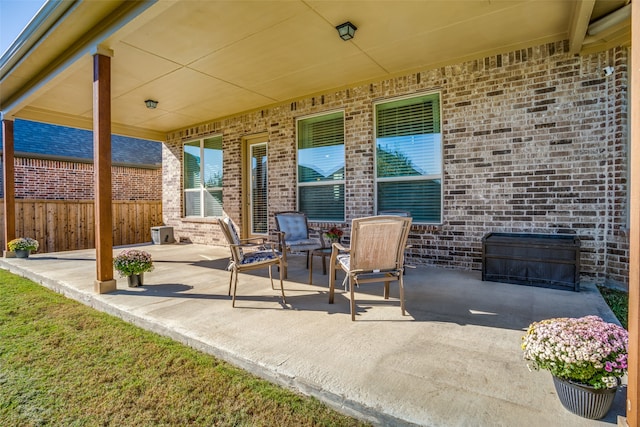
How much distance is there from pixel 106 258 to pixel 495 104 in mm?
5274

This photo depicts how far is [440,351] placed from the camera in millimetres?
2180

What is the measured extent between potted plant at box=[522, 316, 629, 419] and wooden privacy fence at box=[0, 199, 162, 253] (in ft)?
32.8

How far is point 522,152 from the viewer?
4246 millimetres

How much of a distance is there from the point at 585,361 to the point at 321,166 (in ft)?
16.7

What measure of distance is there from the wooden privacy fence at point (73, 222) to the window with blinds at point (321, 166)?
5.95 meters

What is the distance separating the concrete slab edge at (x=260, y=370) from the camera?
1.58 m

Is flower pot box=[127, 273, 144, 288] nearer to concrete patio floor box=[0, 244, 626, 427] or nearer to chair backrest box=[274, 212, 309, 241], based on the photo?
concrete patio floor box=[0, 244, 626, 427]

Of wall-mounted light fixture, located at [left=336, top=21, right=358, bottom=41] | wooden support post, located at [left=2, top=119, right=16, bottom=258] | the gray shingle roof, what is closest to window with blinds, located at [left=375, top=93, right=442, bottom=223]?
wall-mounted light fixture, located at [left=336, top=21, right=358, bottom=41]

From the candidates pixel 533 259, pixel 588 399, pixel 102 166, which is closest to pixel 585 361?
pixel 588 399

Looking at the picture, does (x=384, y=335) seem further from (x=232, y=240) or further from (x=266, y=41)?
(x=266, y=41)

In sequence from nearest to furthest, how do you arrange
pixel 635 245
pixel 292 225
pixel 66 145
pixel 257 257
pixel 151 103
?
pixel 635 245, pixel 257 257, pixel 292 225, pixel 151 103, pixel 66 145

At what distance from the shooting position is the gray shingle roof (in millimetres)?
10375

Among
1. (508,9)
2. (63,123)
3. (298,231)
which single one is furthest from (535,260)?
(63,123)

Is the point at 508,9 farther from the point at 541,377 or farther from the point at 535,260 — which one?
the point at 541,377
